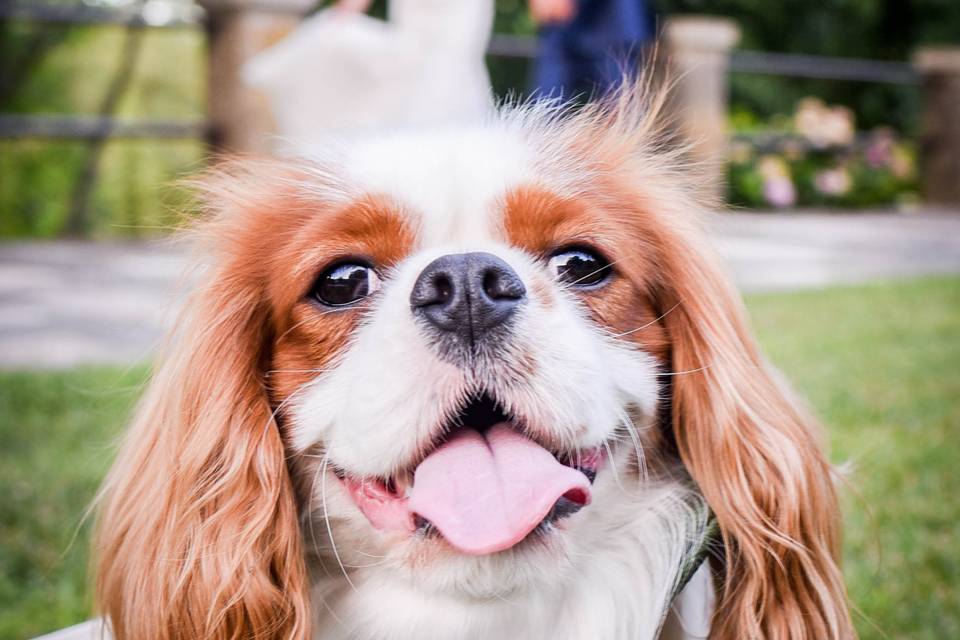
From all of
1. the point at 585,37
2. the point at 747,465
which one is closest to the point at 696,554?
the point at 747,465

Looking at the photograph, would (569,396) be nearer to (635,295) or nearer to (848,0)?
(635,295)

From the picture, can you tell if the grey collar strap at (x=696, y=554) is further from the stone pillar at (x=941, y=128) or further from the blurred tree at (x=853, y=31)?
the blurred tree at (x=853, y=31)

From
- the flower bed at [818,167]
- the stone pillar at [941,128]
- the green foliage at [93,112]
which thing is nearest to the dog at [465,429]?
the green foliage at [93,112]

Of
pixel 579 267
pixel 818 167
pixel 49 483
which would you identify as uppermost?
pixel 579 267

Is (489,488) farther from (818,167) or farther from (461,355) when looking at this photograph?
(818,167)

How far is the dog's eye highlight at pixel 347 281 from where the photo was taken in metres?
1.56

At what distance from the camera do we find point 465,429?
147 centimetres

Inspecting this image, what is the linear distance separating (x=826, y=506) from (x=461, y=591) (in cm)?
63

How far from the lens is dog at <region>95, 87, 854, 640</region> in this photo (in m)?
1.42

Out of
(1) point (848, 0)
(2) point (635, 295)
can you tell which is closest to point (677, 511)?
(2) point (635, 295)

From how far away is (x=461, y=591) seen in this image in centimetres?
142

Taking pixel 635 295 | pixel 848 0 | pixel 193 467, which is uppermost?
pixel 848 0

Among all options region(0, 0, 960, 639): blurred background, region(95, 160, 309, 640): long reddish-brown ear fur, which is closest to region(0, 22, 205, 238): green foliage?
region(0, 0, 960, 639): blurred background

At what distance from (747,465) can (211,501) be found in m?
0.85
